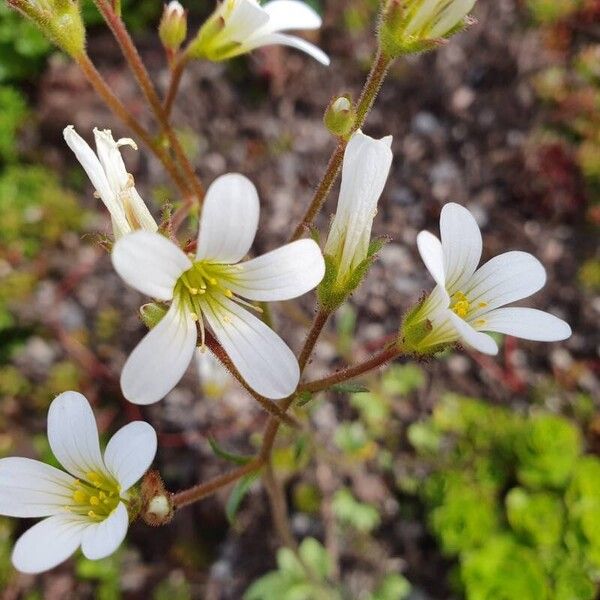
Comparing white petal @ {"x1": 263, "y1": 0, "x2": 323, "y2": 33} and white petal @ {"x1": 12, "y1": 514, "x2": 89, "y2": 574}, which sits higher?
white petal @ {"x1": 263, "y1": 0, "x2": 323, "y2": 33}

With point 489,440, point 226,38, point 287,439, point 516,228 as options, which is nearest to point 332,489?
point 287,439

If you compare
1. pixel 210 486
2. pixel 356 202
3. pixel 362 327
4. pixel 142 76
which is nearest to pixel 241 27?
pixel 142 76

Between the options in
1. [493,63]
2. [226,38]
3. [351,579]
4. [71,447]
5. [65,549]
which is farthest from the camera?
[493,63]

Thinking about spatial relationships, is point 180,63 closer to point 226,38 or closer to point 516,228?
point 226,38

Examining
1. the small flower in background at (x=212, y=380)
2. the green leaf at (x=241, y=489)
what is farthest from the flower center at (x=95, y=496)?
the small flower in background at (x=212, y=380)

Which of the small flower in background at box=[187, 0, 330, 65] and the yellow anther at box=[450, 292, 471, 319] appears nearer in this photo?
the yellow anther at box=[450, 292, 471, 319]

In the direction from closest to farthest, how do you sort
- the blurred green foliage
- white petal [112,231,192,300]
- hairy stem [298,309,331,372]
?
1. white petal [112,231,192,300]
2. hairy stem [298,309,331,372]
3. the blurred green foliage

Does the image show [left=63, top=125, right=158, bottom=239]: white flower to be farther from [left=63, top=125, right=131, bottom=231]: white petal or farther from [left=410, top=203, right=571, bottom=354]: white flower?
[left=410, top=203, right=571, bottom=354]: white flower

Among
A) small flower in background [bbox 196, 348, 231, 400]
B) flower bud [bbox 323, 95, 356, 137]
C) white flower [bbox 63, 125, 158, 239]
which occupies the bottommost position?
small flower in background [bbox 196, 348, 231, 400]

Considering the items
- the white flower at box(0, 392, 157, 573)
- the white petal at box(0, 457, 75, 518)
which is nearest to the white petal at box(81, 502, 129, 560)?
the white flower at box(0, 392, 157, 573)
